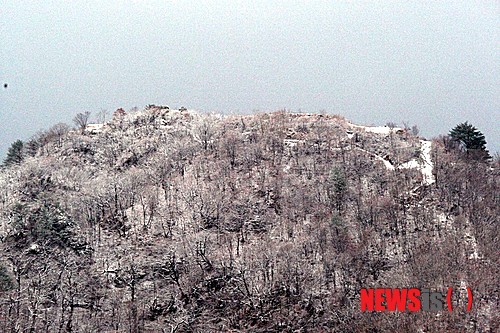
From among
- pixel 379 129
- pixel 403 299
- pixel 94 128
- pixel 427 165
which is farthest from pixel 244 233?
pixel 94 128

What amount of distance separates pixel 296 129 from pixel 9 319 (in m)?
23.1

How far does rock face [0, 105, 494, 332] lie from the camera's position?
71.5 feet

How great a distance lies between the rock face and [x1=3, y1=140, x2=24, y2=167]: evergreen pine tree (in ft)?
6.37

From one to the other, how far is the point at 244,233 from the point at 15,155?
2184 cm

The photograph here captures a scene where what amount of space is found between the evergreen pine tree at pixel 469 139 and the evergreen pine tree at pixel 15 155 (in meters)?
32.9

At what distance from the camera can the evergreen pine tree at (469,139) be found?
3268cm

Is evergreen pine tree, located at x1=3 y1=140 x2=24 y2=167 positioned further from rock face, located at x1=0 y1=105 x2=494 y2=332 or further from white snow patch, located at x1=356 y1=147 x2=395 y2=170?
white snow patch, located at x1=356 y1=147 x2=395 y2=170

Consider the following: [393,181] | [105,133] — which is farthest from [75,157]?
[393,181]

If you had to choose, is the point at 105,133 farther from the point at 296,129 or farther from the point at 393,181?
the point at 393,181

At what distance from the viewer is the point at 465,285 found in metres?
20.9

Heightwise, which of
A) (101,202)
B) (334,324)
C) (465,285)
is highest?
(101,202)

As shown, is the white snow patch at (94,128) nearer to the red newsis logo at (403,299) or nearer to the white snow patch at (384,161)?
the white snow patch at (384,161)

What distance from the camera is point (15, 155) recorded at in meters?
37.0

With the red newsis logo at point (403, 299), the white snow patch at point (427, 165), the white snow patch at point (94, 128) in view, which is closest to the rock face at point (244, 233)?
the white snow patch at point (427, 165)
